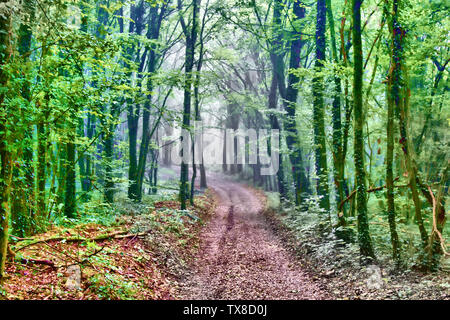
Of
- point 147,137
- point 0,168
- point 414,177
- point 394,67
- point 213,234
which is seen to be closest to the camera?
point 0,168

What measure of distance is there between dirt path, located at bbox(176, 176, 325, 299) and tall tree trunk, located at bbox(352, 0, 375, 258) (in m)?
1.72

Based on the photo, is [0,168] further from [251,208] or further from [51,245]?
[251,208]

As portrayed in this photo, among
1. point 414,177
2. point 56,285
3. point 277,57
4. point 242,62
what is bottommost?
point 56,285

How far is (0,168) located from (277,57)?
1565 centimetres

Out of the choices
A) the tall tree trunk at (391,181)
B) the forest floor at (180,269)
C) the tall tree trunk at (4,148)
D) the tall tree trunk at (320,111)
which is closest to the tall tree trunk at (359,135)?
the tall tree trunk at (391,181)

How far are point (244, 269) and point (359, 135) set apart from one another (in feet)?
15.8

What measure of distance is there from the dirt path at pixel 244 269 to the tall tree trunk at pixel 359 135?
1723 mm

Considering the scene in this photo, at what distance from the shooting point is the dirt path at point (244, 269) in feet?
21.8

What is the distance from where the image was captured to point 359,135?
24.2 feet

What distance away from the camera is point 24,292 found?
4477 millimetres

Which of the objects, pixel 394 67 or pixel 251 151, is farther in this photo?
pixel 251 151

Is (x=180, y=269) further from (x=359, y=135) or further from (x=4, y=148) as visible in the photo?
(x=359, y=135)
